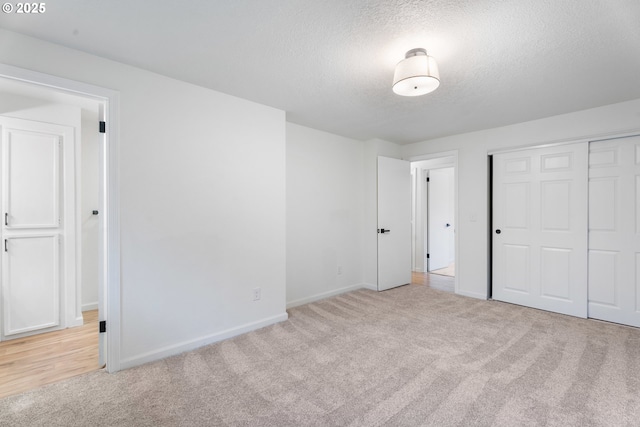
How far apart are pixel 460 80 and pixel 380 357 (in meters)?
2.42

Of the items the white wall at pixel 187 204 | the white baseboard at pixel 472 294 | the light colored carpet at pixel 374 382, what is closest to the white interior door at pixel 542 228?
the white baseboard at pixel 472 294

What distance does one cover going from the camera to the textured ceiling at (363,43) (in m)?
1.60

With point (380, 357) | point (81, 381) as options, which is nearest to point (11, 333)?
point (81, 381)

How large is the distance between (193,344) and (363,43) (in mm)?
2736

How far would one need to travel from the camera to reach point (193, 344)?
2.49 meters

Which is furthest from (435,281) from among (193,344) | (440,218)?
(193,344)

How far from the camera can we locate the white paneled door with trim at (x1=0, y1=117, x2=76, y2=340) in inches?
107

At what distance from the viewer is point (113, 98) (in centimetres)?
215

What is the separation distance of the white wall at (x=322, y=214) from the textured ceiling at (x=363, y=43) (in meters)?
1.07

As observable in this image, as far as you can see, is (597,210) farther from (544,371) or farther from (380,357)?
(380,357)

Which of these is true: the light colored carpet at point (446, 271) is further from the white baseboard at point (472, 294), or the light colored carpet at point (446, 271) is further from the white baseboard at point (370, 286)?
the white baseboard at point (370, 286)

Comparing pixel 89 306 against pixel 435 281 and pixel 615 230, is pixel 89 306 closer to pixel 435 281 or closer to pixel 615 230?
pixel 435 281

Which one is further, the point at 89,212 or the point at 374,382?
the point at 89,212

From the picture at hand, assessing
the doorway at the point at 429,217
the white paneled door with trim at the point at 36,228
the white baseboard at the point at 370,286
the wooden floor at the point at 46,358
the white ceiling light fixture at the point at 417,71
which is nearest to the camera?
the white ceiling light fixture at the point at 417,71
